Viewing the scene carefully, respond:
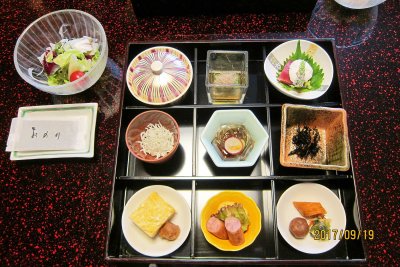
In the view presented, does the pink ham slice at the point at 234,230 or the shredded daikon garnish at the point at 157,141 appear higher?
the shredded daikon garnish at the point at 157,141

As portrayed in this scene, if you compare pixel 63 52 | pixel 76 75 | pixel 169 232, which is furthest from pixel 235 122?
pixel 63 52

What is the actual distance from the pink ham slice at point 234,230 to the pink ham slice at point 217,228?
3 centimetres

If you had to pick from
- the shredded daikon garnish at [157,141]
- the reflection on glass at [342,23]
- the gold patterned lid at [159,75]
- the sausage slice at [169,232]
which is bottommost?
the sausage slice at [169,232]

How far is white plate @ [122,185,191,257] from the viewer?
1226 millimetres

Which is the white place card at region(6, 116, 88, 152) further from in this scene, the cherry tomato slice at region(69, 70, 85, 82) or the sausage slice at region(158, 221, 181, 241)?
the sausage slice at region(158, 221, 181, 241)

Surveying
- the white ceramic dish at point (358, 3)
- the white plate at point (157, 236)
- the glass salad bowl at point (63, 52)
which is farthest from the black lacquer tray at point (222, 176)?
the white ceramic dish at point (358, 3)

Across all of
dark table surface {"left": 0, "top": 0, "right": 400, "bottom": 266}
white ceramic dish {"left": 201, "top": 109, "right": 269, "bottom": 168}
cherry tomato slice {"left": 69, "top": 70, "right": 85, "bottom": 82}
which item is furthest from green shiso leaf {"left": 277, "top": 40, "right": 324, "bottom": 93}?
cherry tomato slice {"left": 69, "top": 70, "right": 85, "bottom": 82}

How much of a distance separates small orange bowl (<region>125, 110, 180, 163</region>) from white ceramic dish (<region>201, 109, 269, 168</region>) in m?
0.12

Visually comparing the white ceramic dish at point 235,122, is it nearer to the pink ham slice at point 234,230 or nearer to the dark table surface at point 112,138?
the pink ham slice at point 234,230

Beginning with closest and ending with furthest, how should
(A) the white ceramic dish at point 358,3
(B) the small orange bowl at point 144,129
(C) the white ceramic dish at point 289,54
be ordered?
(B) the small orange bowl at point 144,129, (C) the white ceramic dish at point 289,54, (A) the white ceramic dish at point 358,3

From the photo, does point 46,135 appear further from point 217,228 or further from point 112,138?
point 217,228

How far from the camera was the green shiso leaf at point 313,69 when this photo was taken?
4.71 ft

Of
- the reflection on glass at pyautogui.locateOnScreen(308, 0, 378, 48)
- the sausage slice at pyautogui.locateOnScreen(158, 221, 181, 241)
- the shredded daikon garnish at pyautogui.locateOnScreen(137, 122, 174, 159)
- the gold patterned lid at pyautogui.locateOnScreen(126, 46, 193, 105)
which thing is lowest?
the sausage slice at pyautogui.locateOnScreen(158, 221, 181, 241)

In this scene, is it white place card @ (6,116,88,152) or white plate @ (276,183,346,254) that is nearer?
white plate @ (276,183,346,254)
